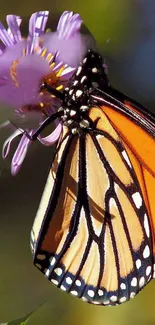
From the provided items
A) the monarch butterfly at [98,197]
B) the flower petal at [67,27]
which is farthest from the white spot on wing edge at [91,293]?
the flower petal at [67,27]

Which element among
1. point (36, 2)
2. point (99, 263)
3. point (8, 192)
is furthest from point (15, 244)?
point (36, 2)

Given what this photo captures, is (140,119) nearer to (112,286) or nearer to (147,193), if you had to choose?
(147,193)

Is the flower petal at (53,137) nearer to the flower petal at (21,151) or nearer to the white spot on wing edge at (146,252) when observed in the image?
the flower petal at (21,151)

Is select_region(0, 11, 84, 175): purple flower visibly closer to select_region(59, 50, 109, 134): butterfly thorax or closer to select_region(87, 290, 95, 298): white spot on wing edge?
select_region(59, 50, 109, 134): butterfly thorax

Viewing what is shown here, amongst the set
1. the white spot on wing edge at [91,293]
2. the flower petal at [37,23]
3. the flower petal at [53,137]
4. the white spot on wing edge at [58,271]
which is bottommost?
the white spot on wing edge at [91,293]

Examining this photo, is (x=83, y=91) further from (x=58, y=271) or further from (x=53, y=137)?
(x=58, y=271)

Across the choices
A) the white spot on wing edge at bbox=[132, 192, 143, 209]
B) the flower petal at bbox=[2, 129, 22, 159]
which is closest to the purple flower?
the flower petal at bbox=[2, 129, 22, 159]
